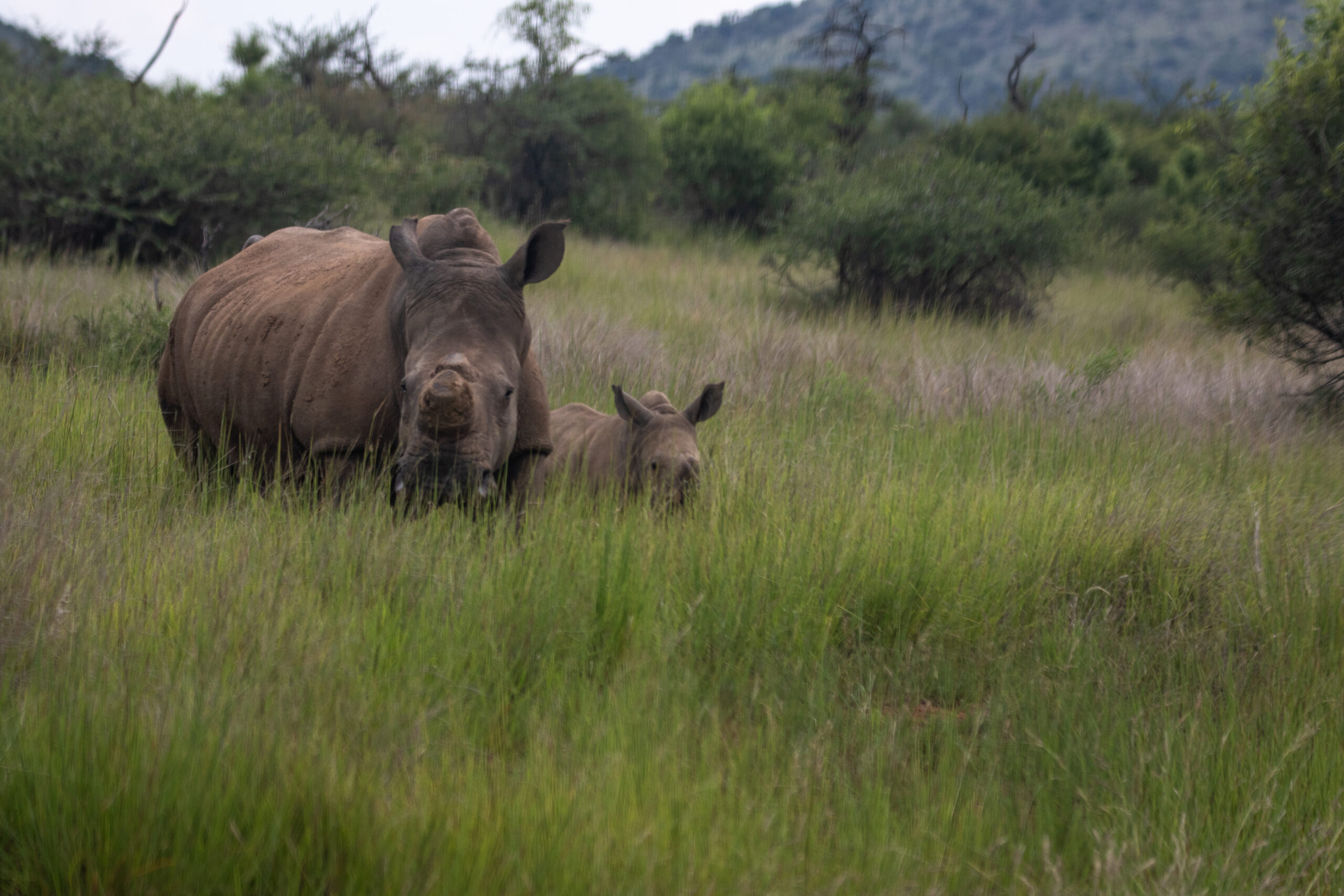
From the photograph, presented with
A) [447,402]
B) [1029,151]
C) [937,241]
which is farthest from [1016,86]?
[447,402]

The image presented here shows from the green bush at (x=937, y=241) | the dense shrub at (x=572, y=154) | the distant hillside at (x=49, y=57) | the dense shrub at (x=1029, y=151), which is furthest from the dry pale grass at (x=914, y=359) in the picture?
the distant hillside at (x=49, y=57)

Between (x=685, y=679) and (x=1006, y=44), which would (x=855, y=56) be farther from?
(x=1006, y=44)

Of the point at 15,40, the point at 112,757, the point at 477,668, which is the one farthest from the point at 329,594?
the point at 15,40

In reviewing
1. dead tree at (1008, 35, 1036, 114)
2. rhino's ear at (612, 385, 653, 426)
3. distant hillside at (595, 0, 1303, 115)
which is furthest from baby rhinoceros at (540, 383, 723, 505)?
distant hillside at (595, 0, 1303, 115)

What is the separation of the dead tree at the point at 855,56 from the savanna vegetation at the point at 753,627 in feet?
67.0

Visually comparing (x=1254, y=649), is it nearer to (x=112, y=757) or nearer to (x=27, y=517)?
(x=112, y=757)

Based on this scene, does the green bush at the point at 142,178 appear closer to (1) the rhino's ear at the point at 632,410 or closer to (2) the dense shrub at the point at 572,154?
(1) the rhino's ear at the point at 632,410

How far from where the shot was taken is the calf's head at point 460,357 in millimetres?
3693

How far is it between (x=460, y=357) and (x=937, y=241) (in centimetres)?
983

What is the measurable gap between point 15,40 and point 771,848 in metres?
71.0

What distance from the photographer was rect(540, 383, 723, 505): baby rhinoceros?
5352 millimetres

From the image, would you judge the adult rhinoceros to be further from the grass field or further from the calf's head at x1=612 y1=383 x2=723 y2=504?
the calf's head at x1=612 y1=383 x2=723 y2=504

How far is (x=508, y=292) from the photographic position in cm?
428

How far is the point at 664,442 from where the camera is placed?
5.52 m
